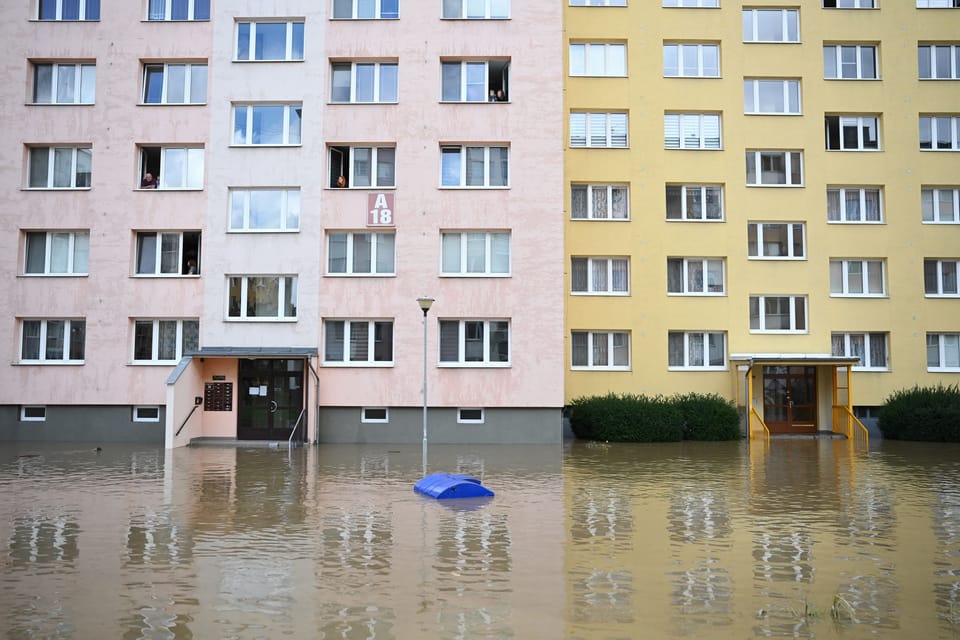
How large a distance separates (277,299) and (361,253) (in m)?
3.09

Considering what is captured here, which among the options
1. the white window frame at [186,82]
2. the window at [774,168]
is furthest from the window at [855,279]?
the white window frame at [186,82]

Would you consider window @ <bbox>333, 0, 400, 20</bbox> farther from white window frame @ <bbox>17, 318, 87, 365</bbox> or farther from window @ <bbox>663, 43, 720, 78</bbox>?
white window frame @ <bbox>17, 318, 87, 365</bbox>

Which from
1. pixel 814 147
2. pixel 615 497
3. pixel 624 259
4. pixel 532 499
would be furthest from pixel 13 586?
pixel 814 147

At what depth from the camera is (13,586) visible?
8070mm

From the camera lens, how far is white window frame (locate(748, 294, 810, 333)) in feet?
99.8

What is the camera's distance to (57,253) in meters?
27.7

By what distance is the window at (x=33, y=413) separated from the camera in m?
26.9

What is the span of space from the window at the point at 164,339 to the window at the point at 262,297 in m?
1.45

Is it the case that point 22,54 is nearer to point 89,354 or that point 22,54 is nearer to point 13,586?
point 89,354

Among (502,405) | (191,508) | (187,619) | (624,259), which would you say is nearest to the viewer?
(187,619)

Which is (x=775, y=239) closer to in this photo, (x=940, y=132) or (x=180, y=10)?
(x=940, y=132)

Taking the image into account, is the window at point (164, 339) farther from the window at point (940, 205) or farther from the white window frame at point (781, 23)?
the window at point (940, 205)

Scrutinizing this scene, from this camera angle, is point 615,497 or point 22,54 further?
point 22,54

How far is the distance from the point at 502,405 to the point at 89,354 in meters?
13.4
